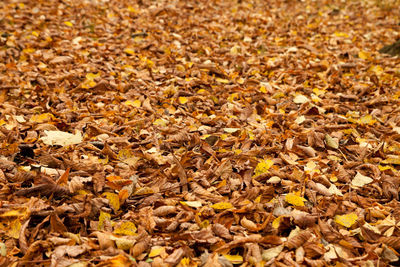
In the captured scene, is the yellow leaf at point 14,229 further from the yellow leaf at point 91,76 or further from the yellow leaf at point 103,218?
the yellow leaf at point 91,76

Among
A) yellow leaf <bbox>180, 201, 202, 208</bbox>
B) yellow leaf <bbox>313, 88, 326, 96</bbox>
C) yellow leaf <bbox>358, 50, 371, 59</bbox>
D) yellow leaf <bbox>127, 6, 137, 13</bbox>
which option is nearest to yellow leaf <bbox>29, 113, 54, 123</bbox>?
yellow leaf <bbox>180, 201, 202, 208</bbox>

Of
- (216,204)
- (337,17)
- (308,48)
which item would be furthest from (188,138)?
(337,17)

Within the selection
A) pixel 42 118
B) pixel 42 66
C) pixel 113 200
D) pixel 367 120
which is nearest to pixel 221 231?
pixel 113 200

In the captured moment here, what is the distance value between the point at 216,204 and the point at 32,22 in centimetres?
477

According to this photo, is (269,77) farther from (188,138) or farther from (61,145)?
(61,145)

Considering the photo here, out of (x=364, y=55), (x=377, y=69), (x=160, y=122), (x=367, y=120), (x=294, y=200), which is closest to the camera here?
(x=294, y=200)

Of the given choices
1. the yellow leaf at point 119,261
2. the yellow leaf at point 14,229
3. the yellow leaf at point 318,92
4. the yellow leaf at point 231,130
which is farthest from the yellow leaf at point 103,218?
the yellow leaf at point 318,92

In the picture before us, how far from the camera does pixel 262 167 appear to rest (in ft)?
9.05

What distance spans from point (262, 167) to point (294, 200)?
433mm

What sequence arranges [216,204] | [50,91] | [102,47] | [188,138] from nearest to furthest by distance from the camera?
[216,204] < [188,138] < [50,91] < [102,47]

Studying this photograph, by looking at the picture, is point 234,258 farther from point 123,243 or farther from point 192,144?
point 192,144

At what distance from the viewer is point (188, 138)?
10.3 feet

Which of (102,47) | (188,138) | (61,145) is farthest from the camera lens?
(102,47)

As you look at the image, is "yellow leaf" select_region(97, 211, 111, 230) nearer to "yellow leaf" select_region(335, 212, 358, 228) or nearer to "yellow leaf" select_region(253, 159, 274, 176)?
"yellow leaf" select_region(253, 159, 274, 176)
